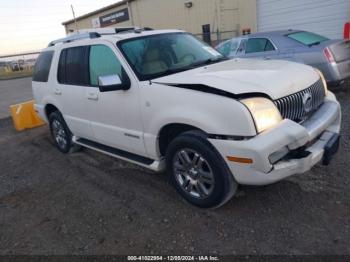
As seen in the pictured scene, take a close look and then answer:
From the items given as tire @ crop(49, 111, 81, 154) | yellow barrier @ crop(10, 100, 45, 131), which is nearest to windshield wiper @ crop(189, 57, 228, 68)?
tire @ crop(49, 111, 81, 154)

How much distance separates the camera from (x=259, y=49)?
26.5ft

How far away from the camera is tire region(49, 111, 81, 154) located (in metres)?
5.45

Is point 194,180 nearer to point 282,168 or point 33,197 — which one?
point 282,168

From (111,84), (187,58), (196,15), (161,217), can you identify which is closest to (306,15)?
(196,15)

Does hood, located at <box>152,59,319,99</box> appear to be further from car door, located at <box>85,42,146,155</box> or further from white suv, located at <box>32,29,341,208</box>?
car door, located at <box>85,42,146,155</box>

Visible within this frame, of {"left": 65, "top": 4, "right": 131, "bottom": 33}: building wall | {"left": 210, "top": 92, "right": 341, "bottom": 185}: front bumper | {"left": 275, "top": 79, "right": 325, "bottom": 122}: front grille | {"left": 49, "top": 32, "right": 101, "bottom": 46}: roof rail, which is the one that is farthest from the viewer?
{"left": 65, "top": 4, "right": 131, "bottom": 33}: building wall

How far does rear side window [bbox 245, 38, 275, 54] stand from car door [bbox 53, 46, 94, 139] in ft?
16.3

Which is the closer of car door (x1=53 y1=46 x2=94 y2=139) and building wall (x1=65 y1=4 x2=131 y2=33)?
car door (x1=53 y1=46 x2=94 y2=139)

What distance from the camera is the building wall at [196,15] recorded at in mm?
16281

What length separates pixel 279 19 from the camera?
14688 millimetres

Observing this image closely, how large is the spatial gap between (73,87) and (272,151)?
315 centimetres

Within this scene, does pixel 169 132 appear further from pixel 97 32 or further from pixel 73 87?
pixel 97 32

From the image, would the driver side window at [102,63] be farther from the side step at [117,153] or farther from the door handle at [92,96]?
the side step at [117,153]

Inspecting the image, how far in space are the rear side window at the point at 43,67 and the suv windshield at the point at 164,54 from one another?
6.87 ft
